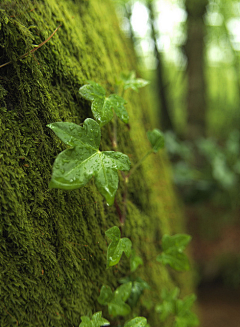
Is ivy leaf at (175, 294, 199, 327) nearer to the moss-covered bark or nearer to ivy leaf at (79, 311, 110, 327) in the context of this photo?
the moss-covered bark

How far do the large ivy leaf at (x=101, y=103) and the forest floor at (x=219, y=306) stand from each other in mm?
3082

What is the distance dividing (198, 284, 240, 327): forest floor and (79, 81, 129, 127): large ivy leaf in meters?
3.08

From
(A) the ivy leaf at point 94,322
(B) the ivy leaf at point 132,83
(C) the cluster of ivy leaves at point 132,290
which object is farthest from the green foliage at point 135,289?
(B) the ivy leaf at point 132,83

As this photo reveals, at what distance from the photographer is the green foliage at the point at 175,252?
1104 millimetres

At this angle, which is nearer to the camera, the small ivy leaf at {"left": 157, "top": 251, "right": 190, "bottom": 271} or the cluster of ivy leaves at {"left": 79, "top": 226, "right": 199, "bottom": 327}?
the cluster of ivy leaves at {"left": 79, "top": 226, "right": 199, "bottom": 327}

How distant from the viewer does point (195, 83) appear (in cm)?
430

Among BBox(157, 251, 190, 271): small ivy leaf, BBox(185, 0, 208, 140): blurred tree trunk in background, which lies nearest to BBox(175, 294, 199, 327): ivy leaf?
BBox(157, 251, 190, 271): small ivy leaf

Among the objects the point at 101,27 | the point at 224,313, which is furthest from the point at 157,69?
the point at 224,313

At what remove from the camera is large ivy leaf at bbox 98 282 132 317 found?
914mm

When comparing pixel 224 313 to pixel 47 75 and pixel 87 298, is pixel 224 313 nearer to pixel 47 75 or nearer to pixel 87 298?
pixel 87 298

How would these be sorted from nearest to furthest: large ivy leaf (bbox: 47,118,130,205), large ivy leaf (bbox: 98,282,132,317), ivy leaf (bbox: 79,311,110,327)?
large ivy leaf (bbox: 47,118,130,205) → ivy leaf (bbox: 79,311,110,327) → large ivy leaf (bbox: 98,282,132,317)

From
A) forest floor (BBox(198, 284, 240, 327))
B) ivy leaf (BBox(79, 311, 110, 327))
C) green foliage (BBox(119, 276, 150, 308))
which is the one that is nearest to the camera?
ivy leaf (BBox(79, 311, 110, 327))

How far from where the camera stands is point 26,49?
2.61ft

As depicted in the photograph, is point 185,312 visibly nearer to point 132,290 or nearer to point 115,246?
point 132,290
